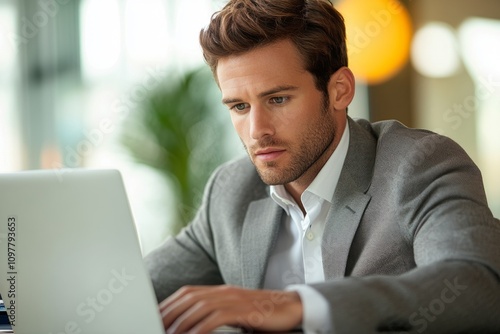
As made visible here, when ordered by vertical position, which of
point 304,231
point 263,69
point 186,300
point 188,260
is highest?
→ point 263,69

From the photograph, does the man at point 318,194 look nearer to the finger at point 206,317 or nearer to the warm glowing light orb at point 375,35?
the finger at point 206,317

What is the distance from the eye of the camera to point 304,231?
203 cm

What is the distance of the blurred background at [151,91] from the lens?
441 centimetres

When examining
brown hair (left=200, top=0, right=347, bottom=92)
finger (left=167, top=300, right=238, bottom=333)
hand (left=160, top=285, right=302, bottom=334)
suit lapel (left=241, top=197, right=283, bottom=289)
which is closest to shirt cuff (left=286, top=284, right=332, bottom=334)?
hand (left=160, top=285, right=302, bottom=334)

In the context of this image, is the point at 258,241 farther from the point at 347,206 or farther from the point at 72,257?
the point at 72,257

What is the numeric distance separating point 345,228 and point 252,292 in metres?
0.66

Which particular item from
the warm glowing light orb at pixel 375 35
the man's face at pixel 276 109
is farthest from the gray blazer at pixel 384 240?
the warm glowing light orb at pixel 375 35

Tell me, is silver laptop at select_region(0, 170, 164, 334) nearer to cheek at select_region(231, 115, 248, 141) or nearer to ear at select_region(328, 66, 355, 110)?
cheek at select_region(231, 115, 248, 141)

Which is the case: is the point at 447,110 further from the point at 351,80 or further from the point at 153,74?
the point at 351,80

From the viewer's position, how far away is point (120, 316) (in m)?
1.27

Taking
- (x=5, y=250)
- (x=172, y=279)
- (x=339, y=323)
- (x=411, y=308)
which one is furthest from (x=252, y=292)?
(x=172, y=279)

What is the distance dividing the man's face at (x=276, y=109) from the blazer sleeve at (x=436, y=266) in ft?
1.03

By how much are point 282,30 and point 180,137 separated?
243 cm

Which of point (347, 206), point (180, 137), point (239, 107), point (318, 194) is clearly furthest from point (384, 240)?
point (180, 137)
